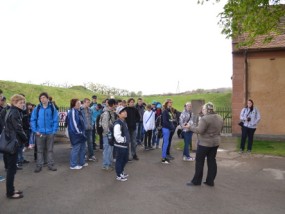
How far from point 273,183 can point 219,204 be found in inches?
96.9

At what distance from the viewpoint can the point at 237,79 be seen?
17.3m

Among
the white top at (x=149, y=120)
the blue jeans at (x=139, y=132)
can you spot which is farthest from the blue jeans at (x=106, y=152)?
the blue jeans at (x=139, y=132)

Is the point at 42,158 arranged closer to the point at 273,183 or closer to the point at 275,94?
the point at 273,183

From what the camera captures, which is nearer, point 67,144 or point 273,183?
point 273,183

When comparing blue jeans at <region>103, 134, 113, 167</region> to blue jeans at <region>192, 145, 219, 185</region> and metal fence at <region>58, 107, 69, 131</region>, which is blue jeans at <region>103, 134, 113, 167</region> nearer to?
blue jeans at <region>192, 145, 219, 185</region>

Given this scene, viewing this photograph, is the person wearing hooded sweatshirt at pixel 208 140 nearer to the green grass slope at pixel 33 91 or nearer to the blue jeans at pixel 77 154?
the blue jeans at pixel 77 154

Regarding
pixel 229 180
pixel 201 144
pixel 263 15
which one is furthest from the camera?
pixel 263 15

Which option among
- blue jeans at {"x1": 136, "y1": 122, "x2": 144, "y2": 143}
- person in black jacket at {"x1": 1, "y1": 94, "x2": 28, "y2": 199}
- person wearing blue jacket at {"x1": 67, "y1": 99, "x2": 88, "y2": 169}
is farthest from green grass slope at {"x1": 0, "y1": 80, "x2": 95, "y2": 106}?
person in black jacket at {"x1": 1, "y1": 94, "x2": 28, "y2": 199}

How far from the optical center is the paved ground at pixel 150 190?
598 centimetres

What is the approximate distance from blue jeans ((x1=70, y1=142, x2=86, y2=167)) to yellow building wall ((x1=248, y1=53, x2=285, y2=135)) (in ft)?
35.0

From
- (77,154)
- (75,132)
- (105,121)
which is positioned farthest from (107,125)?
(77,154)

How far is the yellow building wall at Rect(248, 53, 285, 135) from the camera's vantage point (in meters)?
16.6

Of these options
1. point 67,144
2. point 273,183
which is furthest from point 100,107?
point 273,183

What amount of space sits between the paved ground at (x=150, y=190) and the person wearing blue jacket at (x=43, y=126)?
464 mm
